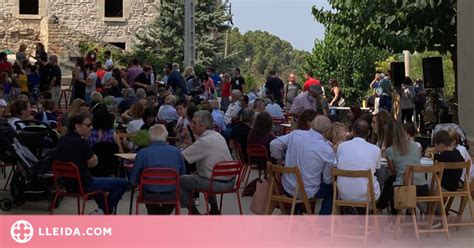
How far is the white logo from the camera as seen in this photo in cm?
999

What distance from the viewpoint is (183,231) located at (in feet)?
35.3

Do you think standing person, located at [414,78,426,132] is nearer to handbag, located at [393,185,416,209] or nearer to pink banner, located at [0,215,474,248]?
pink banner, located at [0,215,474,248]

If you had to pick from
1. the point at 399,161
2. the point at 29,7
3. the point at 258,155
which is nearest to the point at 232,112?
the point at 258,155

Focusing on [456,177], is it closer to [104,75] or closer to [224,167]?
[224,167]

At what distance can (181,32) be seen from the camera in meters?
44.2

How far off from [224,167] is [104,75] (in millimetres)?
14232

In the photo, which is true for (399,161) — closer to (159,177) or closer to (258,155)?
(159,177)

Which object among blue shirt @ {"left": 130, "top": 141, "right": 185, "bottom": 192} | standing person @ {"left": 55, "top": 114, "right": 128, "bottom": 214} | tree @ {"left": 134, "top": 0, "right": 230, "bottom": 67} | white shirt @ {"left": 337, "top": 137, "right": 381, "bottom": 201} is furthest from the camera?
tree @ {"left": 134, "top": 0, "right": 230, "bottom": 67}

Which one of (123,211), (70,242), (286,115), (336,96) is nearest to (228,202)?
(123,211)

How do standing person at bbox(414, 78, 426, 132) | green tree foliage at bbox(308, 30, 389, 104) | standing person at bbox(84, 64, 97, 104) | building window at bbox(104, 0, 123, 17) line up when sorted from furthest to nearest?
green tree foliage at bbox(308, 30, 389, 104) → building window at bbox(104, 0, 123, 17) → standing person at bbox(414, 78, 426, 132) → standing person at bbox(84, 64, 97, 104)

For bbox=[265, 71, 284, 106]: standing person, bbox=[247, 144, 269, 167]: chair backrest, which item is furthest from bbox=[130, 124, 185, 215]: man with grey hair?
bbox=[265, 71, 284, 106]: standing person

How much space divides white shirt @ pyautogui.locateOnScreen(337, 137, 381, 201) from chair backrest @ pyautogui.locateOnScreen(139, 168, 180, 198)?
5.62 ft

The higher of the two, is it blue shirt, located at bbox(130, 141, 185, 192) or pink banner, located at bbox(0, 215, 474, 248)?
blue shirt, located at bbox(130, 141, 185, 192)

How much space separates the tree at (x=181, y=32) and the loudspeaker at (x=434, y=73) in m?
19.3
